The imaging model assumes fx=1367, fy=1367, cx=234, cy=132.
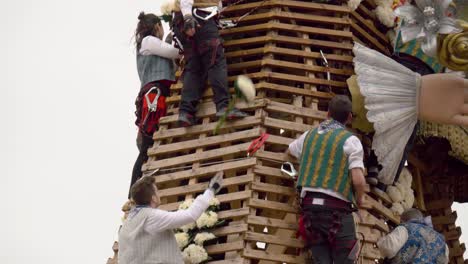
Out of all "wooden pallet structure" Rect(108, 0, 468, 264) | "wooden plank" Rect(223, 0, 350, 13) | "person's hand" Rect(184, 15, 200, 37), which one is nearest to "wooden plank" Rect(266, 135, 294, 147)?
"wooden pallet structure" Rect(108, 0, 468, 264)

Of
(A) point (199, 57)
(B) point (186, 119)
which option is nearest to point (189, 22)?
(A) point (199, 57)

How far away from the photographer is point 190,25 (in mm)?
13648

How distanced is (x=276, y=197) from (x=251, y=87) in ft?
3.73

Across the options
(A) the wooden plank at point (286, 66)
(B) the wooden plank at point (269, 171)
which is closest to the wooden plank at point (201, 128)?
(B) the wooden plank at point (269, 171)

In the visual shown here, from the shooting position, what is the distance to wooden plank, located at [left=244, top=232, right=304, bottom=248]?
1267 cm

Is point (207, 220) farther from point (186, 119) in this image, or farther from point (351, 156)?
point (351, 156)

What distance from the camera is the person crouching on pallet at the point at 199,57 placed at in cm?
1369

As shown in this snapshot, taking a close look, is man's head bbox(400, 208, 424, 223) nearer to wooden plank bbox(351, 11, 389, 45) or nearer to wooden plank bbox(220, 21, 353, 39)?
wooden plank bbox(220, 21, 353, 39)

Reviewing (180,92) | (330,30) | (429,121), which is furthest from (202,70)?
(429,121)

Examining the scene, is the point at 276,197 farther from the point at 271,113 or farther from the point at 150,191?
the point at 150,191

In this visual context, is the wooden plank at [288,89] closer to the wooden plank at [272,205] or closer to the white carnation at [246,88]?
the white carnation at [246,88]

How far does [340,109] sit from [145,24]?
9.44ft

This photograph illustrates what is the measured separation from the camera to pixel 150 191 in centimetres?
1188

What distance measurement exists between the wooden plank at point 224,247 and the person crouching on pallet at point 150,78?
5.88ft
